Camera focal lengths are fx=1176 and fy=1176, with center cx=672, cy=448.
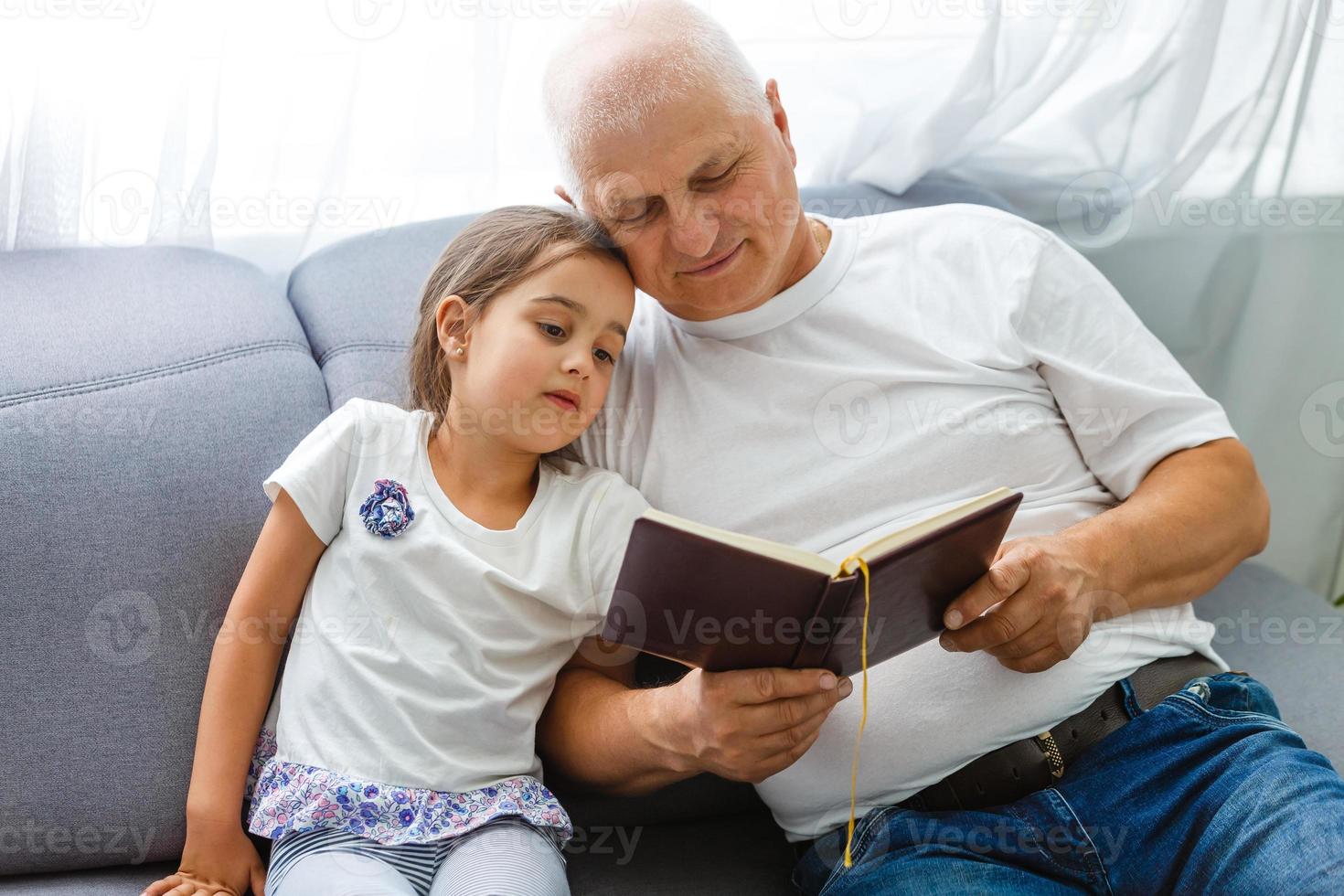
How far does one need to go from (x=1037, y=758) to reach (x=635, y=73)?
97cm

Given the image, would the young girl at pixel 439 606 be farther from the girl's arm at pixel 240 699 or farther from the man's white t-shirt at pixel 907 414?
the man's white t-shirt at pixel 907 414

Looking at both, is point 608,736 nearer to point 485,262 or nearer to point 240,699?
point 240,699

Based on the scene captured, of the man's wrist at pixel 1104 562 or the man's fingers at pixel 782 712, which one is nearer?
the man's fingers at pixel 782 712

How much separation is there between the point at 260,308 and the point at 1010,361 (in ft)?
3.57

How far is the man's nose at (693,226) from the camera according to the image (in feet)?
4.76

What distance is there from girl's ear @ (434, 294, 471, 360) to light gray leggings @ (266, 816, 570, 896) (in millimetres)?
602

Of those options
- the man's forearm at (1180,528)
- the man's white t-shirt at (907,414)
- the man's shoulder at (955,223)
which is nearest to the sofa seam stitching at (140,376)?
the man's white t-shirt at (907,414)

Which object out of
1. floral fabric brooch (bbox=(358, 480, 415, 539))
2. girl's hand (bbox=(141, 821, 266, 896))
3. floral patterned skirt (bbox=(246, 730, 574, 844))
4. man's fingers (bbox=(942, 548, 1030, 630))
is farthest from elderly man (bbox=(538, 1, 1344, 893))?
girl's hand (bbox=(141, 821, 266, 896))

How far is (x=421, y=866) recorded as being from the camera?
1362 millimetres

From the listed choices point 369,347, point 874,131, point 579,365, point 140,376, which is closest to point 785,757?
point 579,365

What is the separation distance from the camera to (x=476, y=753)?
1.45 meters

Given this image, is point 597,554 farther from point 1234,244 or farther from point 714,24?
point 1234,244

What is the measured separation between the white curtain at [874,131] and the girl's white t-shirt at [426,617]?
638 millimetres

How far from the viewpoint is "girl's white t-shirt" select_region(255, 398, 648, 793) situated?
1.42m
